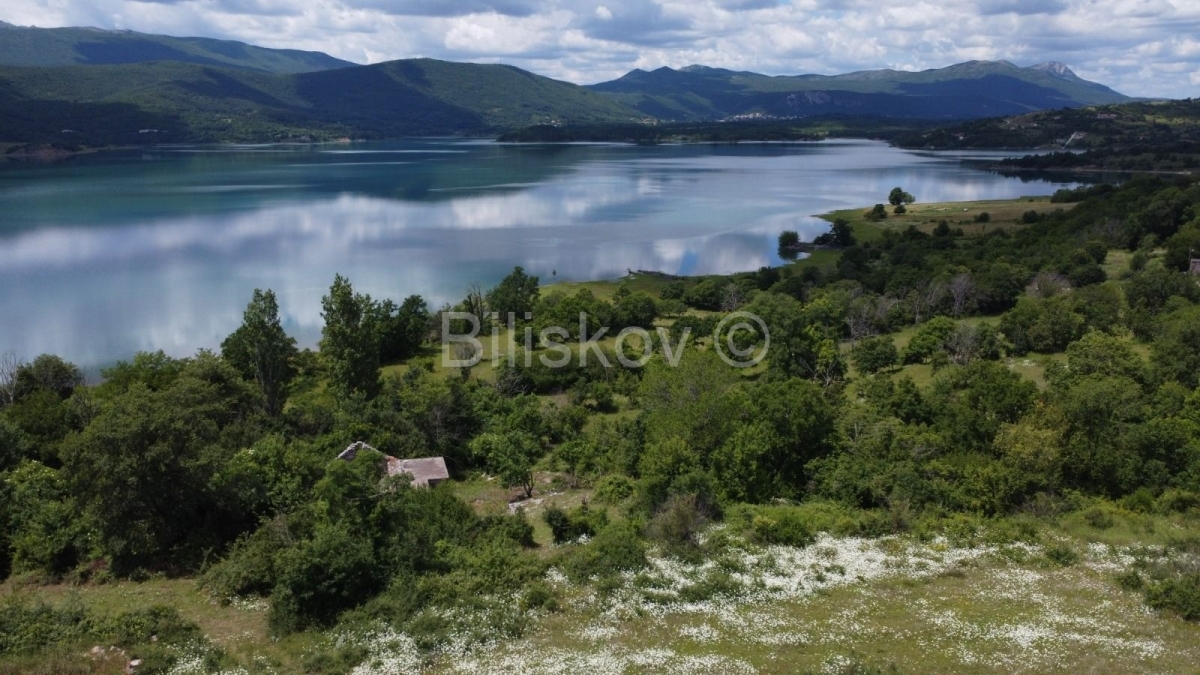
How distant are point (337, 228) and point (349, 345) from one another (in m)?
54.2

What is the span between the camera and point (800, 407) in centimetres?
2384

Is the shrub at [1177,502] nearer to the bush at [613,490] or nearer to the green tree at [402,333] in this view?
the bush at [613,490]

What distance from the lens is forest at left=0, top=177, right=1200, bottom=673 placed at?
16.4 meters

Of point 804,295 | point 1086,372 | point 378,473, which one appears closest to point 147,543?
point 378,473

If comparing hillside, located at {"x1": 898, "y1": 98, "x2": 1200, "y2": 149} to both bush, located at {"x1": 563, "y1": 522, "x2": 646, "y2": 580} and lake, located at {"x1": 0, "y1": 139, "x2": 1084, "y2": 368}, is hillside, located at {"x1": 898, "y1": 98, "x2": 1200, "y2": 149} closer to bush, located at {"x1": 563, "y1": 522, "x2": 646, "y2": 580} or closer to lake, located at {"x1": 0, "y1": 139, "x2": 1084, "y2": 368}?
lake, located at {"x1": 0, "y1": 139, "x2": 1084, "y2": 368}

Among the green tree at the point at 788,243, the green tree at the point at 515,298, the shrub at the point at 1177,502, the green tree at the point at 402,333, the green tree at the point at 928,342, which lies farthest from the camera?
the green tree at the point at 788,243

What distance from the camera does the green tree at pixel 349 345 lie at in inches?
1216

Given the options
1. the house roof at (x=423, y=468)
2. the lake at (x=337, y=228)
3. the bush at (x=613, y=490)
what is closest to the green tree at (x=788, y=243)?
the lake at (x=337, y=228)

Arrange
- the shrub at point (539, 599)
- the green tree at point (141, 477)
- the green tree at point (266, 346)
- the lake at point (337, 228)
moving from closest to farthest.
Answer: the shrub at point (539, 599) → the green tree at point (141, 477) → the green tree at point (266, 346) → the lake at point (337, 228)

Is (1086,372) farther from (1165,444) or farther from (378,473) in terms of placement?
(378,473)

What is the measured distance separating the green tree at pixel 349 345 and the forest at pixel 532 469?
0.38 feet

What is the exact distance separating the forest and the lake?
13.2 m

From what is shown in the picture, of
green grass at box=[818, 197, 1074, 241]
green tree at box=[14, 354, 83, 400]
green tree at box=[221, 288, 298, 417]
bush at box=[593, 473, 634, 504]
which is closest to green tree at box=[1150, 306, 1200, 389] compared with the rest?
bush at box=[593, 473, 634, 504]

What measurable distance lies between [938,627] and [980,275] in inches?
1500
